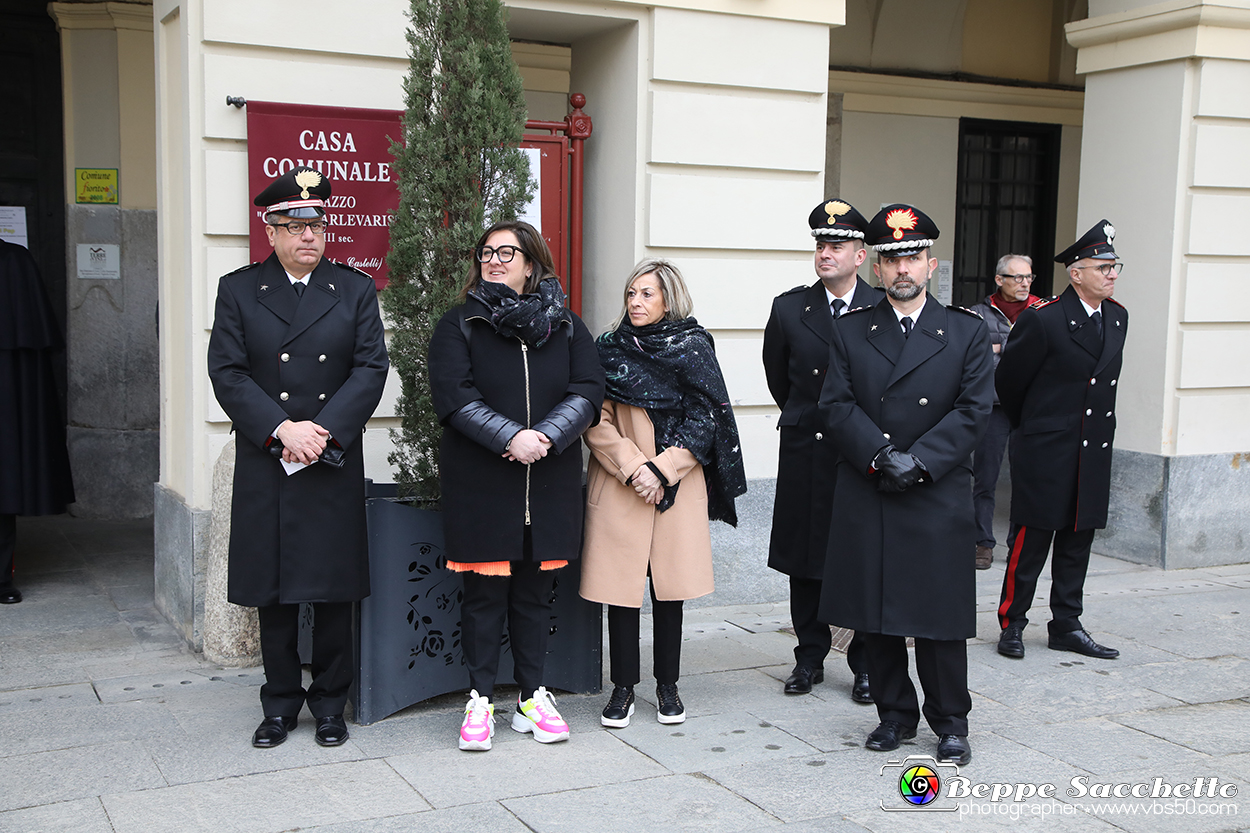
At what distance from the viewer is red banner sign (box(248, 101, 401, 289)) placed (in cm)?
551

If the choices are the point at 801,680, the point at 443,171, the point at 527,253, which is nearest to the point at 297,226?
the point at 443,171

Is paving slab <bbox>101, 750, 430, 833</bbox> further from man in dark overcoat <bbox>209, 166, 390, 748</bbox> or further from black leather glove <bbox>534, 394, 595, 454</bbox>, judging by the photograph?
black leather glove <bbox>534, 394, 595, 454</bbox>

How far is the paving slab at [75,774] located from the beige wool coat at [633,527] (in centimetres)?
167

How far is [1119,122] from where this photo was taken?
791 centimetres

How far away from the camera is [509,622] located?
4648 millimetres

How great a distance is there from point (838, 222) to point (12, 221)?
6.51 m

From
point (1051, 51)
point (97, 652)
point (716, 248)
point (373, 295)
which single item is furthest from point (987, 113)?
point (97, 652)

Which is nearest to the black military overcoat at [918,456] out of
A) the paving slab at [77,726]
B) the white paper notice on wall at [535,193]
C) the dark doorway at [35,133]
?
the white paper notice on wall at [535,193]

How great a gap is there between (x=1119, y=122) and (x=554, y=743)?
571 centimetres

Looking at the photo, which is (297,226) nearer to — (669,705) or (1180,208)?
(669,705)

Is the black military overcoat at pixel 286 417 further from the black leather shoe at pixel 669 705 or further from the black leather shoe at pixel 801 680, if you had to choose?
the black leather shoe at pixel 801 680

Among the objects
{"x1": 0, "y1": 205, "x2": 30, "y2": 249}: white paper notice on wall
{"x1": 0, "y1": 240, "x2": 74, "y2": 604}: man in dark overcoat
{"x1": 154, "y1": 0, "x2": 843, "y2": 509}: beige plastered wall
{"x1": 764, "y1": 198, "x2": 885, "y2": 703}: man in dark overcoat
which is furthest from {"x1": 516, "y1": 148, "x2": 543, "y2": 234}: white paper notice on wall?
{"x1": 0, "y1": 205, "x2": 30, "y2": 249}: white paper notice on wall

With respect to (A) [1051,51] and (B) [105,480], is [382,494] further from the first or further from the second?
(A) [1051,51]

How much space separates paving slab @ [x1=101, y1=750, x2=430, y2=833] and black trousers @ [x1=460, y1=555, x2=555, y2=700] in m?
0.53
